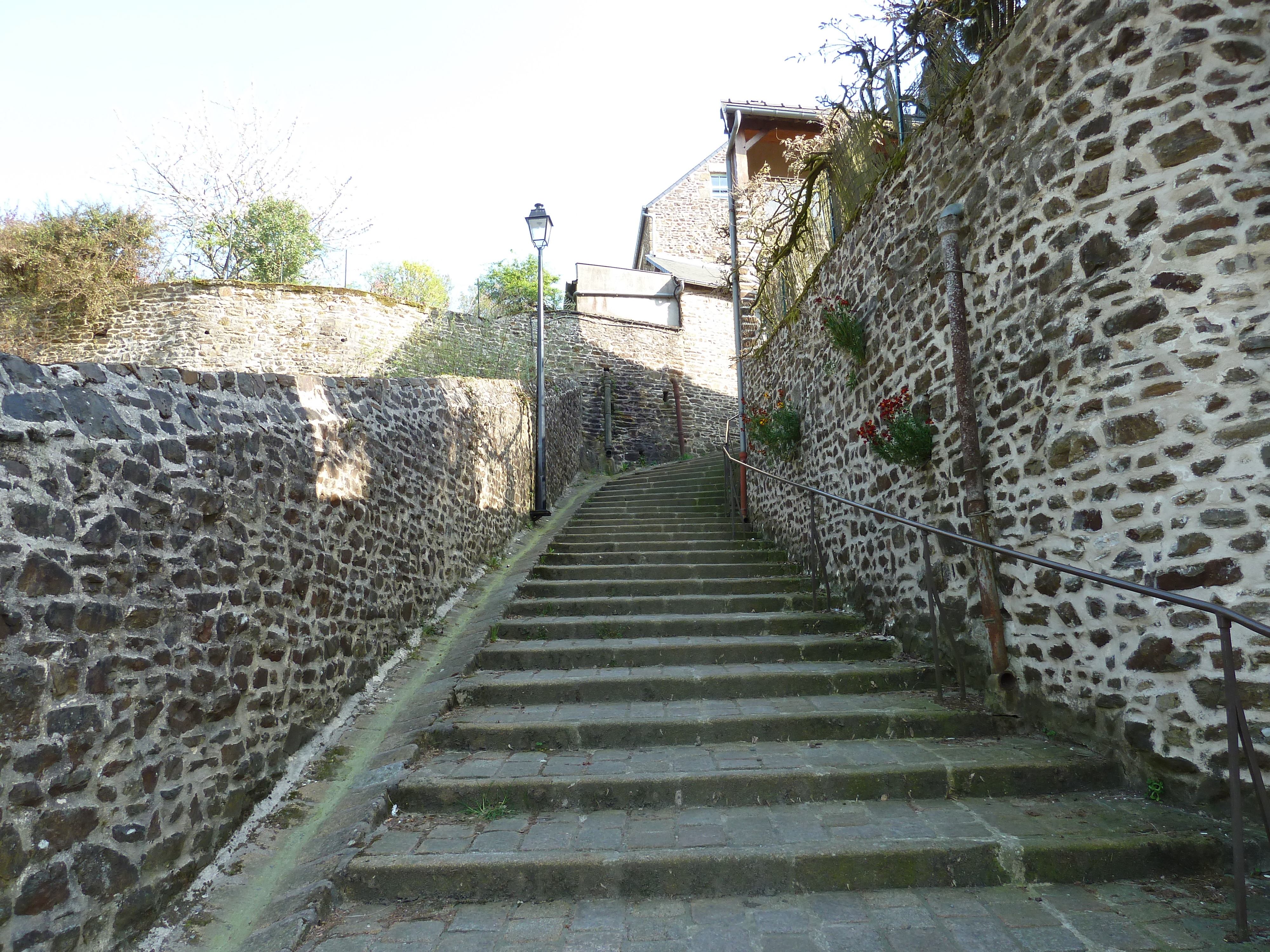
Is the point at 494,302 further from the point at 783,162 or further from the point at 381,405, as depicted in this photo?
the point at 381,405

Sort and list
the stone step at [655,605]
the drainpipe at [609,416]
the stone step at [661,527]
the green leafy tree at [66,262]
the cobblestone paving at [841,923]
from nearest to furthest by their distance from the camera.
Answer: the cobblestone paving at [841,923] → the stone step at [655,605] → the stone step at [661,527] → the green leafy tree at [66,262] → the drainpipe at [609,416]

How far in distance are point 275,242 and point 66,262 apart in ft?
14.1

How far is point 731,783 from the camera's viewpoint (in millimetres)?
3191

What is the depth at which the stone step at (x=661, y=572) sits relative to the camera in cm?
643

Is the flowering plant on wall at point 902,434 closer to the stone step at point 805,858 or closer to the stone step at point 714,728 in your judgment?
the stone step at point 714,728

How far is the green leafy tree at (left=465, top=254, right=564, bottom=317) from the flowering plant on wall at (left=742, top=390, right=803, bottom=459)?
10.1 metres

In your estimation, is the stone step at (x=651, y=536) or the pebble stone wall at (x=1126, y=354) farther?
the stone step at (x=651, y=536)

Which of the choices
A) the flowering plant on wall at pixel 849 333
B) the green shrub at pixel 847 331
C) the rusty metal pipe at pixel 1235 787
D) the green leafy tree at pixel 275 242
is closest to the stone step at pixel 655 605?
the flowering plant on wall at pixel 849 333

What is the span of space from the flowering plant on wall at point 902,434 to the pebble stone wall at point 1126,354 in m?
0.23

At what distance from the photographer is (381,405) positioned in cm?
521

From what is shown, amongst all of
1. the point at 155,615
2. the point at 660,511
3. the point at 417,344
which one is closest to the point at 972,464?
the point at 155,615

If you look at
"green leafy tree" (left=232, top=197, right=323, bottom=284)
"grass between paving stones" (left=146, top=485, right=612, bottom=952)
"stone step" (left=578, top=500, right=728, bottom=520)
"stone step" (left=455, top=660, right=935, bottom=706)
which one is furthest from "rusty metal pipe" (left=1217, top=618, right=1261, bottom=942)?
"green leafy tree" (left=232, top=197, right=323, bottom=284)

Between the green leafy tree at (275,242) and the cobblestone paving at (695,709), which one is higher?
the green leafy tree at (275,242)

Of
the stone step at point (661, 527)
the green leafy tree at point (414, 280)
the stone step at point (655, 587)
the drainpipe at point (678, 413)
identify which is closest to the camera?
the stone step at point (655, 587)
